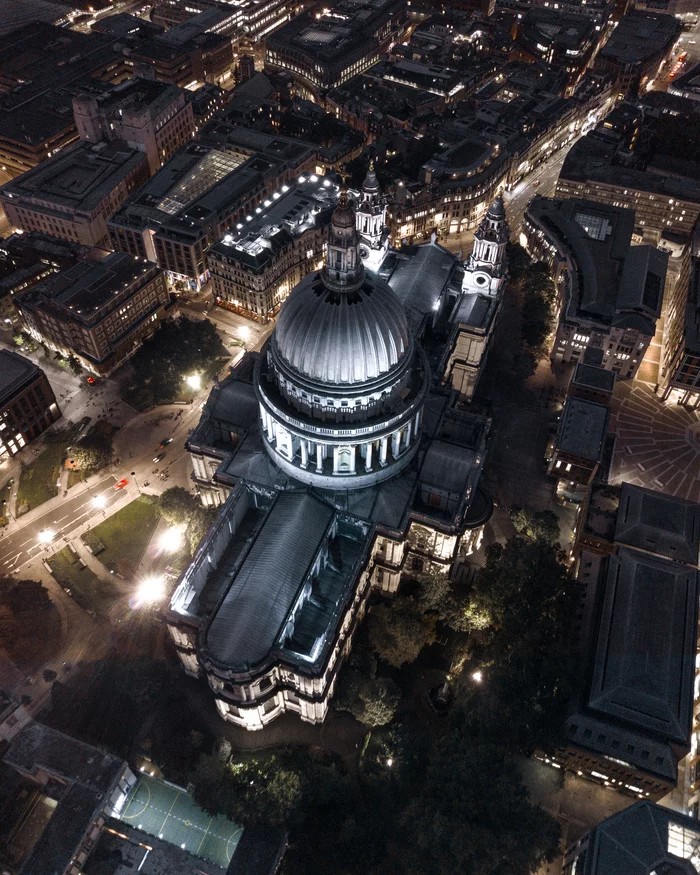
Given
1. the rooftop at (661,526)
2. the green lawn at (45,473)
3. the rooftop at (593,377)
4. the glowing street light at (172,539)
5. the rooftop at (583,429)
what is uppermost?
the rooftop at (593,377)

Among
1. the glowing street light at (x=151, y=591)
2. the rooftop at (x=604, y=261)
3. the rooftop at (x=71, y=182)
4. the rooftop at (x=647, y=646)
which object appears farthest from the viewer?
the rooftop at (x=71, y=182)


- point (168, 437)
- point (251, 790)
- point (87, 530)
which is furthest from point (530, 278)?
point (251, 790)

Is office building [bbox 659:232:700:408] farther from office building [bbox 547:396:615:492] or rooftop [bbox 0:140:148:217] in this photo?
rooftop [bbox 0:140:148:217]

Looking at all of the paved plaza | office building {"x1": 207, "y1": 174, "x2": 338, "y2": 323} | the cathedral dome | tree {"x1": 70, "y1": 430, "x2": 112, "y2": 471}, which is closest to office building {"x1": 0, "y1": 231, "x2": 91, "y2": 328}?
office building {"x1": 207, "y1": 174, "x2": 338, "y2": 323}

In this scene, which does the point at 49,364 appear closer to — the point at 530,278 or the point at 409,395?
the point at 409,395

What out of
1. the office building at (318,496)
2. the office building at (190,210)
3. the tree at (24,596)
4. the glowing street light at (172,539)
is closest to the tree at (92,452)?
the glowing street light at (172,539)

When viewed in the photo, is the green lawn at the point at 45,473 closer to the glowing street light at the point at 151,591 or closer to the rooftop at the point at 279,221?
the glowing street light at the point at 151,591
